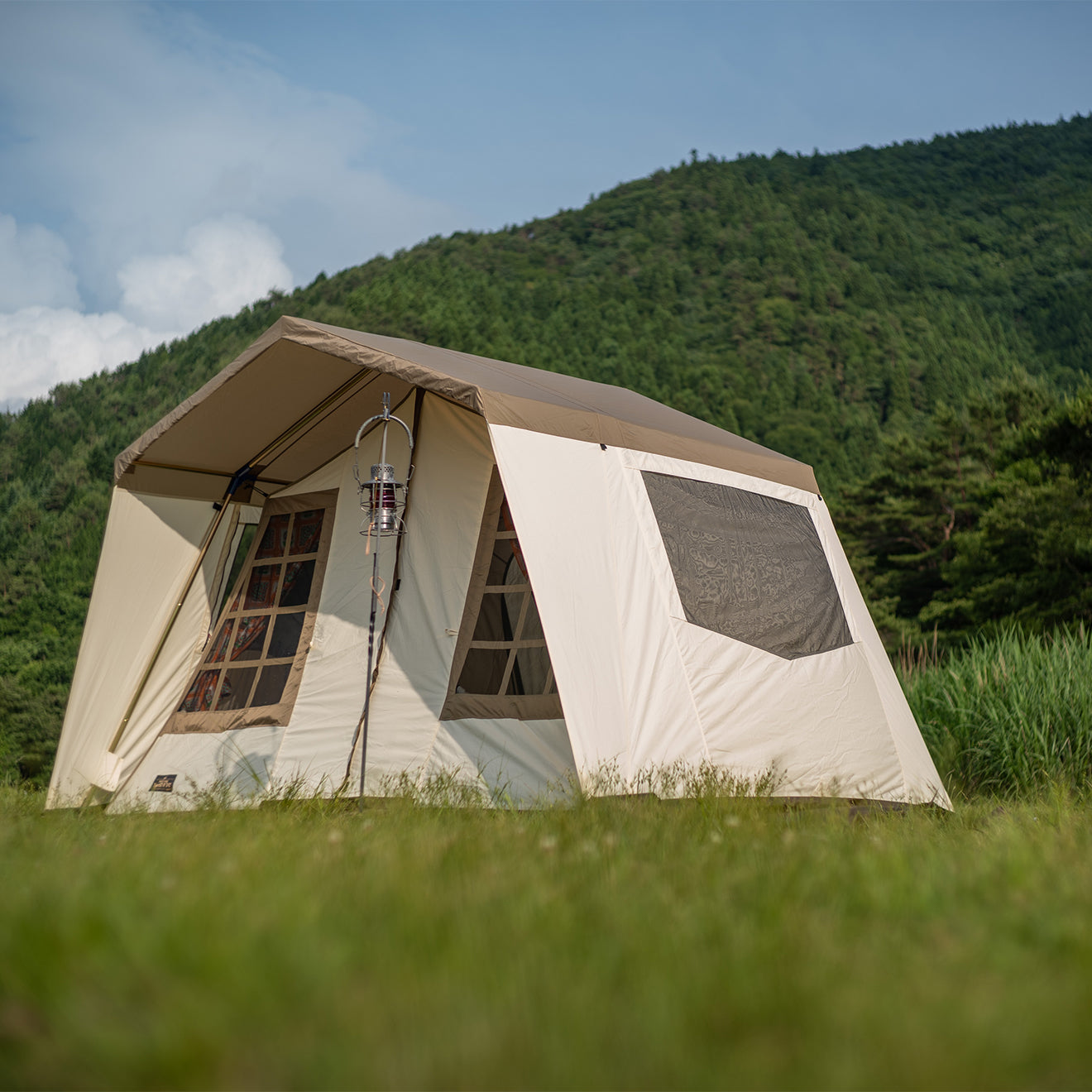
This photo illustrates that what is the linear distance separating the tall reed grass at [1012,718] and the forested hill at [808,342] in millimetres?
8530

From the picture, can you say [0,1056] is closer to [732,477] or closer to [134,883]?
[134,883]

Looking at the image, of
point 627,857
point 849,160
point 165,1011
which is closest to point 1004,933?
point 627,857

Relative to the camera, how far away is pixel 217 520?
639cm

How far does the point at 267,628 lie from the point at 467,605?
1473 millimetres

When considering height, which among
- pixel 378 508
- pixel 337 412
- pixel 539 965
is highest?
pixel 337 412

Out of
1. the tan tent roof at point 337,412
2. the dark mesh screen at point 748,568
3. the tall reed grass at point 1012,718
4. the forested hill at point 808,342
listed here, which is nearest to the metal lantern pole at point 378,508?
the tan tent roof at point 337,412

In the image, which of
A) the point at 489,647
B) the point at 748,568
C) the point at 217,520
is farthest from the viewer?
the point at 217,520

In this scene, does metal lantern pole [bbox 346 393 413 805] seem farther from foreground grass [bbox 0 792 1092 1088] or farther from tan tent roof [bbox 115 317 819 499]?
foreground grass [bbox 0 792 1092 1088]

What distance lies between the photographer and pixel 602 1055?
125 cm

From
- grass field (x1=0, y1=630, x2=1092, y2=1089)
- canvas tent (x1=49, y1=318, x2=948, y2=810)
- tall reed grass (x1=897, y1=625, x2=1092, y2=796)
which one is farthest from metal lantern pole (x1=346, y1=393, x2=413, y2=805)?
tall reed grass (x1=897, y1=625, x2=1092, y2=796)

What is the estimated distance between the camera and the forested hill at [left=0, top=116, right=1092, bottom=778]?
23.8 metres

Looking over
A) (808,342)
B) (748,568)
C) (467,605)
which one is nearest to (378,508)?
(467,605)

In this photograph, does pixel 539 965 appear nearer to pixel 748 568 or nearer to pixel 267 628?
pixel 748 568

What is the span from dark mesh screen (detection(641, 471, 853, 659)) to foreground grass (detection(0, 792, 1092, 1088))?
2.60 meters
